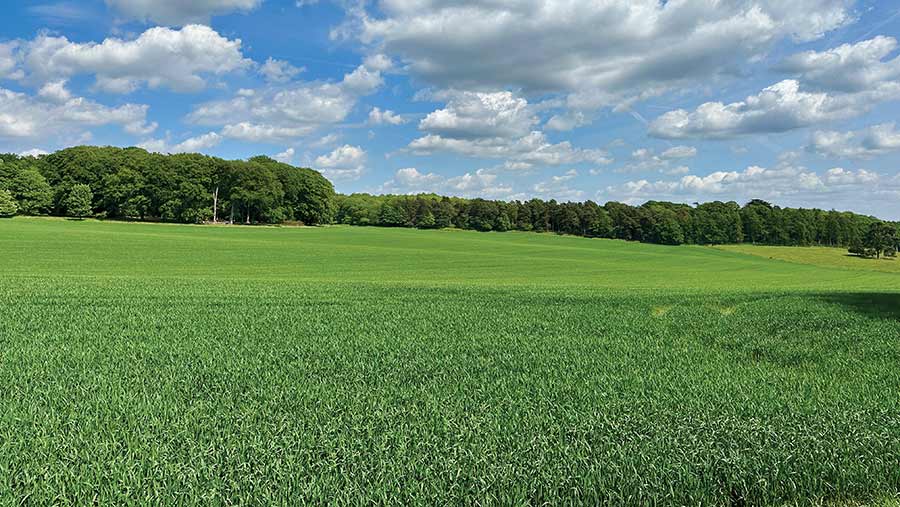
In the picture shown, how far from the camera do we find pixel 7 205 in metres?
79.6

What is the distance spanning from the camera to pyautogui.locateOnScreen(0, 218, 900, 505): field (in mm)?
5133

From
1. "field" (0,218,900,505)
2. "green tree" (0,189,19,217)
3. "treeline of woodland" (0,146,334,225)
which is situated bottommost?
"field" (0,218,900,505)

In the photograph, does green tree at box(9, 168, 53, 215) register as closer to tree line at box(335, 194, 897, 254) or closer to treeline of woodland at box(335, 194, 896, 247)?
tree line at box(335, 194, 897, 254)

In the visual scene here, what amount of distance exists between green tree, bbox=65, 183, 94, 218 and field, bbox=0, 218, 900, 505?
284ft

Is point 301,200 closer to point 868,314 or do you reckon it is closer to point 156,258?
point 156,258

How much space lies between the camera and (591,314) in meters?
17.5

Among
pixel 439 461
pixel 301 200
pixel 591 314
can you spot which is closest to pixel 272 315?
pixel 591 314

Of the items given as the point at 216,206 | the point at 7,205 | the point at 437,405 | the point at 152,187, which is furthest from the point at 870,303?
the point at 7,205

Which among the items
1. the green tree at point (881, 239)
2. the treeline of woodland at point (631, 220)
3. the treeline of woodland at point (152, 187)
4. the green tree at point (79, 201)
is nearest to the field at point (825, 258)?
the green tree at point (881, 239)

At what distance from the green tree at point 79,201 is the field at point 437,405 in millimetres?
86624

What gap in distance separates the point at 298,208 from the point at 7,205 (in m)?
46.3

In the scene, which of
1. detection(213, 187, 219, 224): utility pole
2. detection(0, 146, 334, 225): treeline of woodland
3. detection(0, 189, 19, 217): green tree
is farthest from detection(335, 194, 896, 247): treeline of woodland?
detection(0, 189, 19, 217): green tree

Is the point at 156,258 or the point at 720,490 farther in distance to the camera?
the point at 156,258

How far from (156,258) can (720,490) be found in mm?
47295
